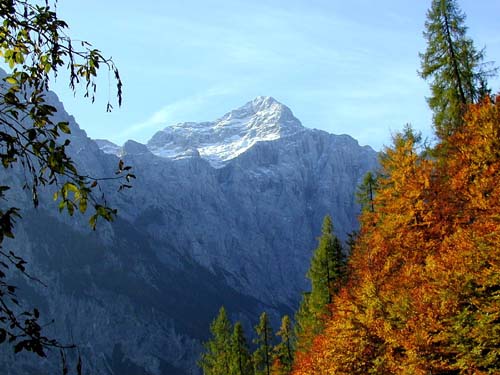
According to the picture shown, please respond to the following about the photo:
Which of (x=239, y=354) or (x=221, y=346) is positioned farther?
(x=221, y=346)

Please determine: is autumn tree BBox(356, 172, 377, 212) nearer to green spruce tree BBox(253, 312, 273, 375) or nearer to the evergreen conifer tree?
the evergreen conifer tree

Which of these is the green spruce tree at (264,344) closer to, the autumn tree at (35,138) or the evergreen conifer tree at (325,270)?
the evergreen conifer tree at (325,270)

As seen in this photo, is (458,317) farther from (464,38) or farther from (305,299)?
(305,299)

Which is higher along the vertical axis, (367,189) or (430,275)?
(367,189)

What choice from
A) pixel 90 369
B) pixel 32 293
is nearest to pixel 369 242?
pixel 90 369

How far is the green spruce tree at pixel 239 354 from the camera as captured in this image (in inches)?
2020

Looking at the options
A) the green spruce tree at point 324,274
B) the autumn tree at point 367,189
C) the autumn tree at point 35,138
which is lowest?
the autumn tree at point 35,138

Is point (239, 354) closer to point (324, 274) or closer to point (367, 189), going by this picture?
point (324, 274)

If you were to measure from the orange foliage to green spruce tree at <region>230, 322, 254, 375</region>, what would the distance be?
24019 mm

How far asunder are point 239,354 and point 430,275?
35.7 metres

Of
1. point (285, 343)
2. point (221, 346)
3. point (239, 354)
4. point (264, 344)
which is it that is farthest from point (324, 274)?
point (221, 346)

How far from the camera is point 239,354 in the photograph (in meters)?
51.4

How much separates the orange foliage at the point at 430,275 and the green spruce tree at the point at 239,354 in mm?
24019

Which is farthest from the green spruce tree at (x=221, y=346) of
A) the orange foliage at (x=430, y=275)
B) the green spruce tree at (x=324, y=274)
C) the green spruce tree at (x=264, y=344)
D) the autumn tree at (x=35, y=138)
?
the autumn tree at (x=35, y=138)
